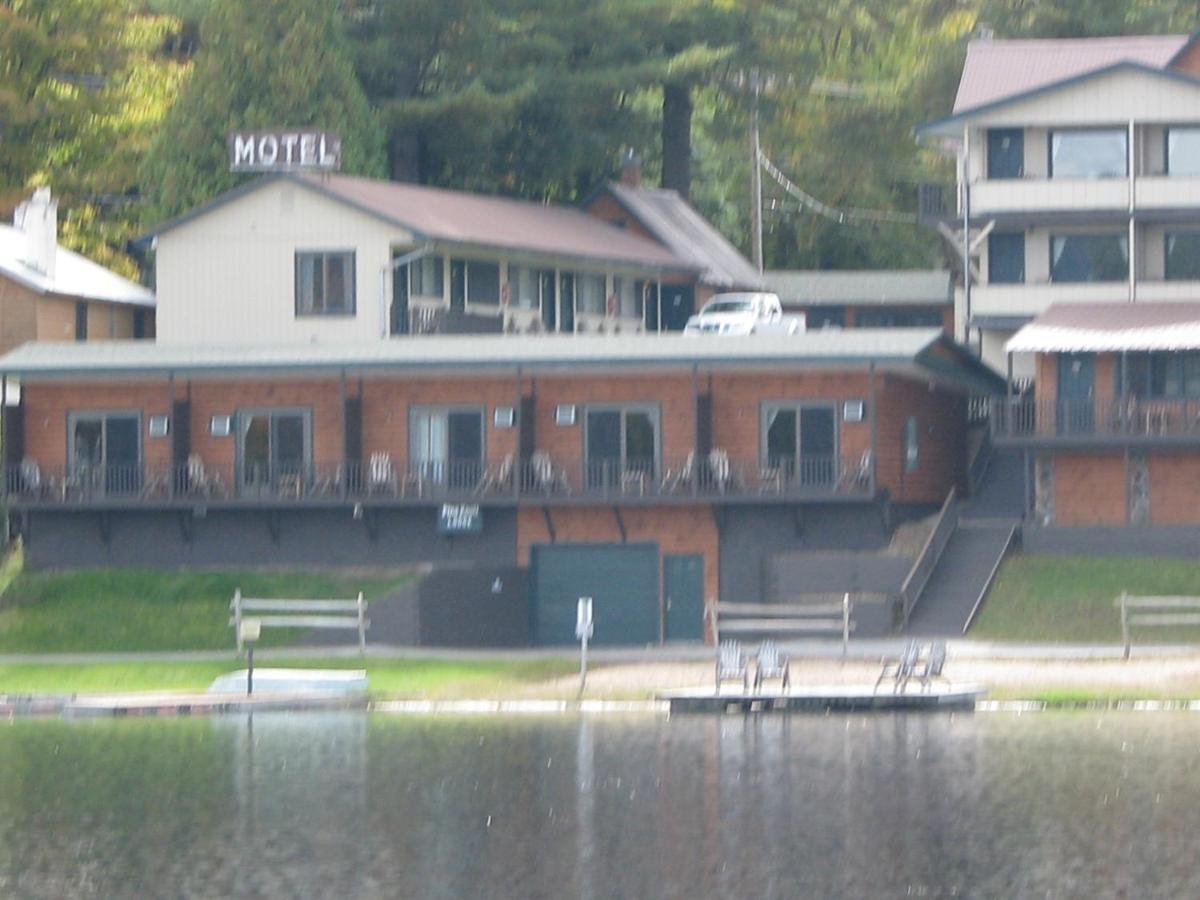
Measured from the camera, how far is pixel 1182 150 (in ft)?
233

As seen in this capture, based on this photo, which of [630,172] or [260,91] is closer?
[260,91]

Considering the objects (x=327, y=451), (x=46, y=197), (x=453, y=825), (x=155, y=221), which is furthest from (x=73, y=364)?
(x=453, y=825)

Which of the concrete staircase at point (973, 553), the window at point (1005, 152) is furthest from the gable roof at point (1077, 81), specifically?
the concrete staircase at point (973, 553)

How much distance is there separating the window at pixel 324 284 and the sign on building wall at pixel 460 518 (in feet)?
30.5

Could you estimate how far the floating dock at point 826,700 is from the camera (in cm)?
4969

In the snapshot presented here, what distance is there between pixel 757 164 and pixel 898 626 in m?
36.4

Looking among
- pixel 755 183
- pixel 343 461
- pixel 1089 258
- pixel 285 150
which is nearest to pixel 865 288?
pixel 755 183

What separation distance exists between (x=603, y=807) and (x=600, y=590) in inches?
833

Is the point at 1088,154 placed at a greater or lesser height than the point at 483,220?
greater

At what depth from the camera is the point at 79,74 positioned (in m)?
82.1

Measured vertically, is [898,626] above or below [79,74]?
below

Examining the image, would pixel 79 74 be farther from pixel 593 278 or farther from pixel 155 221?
pixel 593 278

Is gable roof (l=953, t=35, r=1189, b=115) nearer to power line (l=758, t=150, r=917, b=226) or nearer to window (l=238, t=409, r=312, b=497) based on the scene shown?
window (l=238, t=409, r=312, b=497)

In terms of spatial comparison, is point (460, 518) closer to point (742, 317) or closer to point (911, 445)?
point (911, 445)
